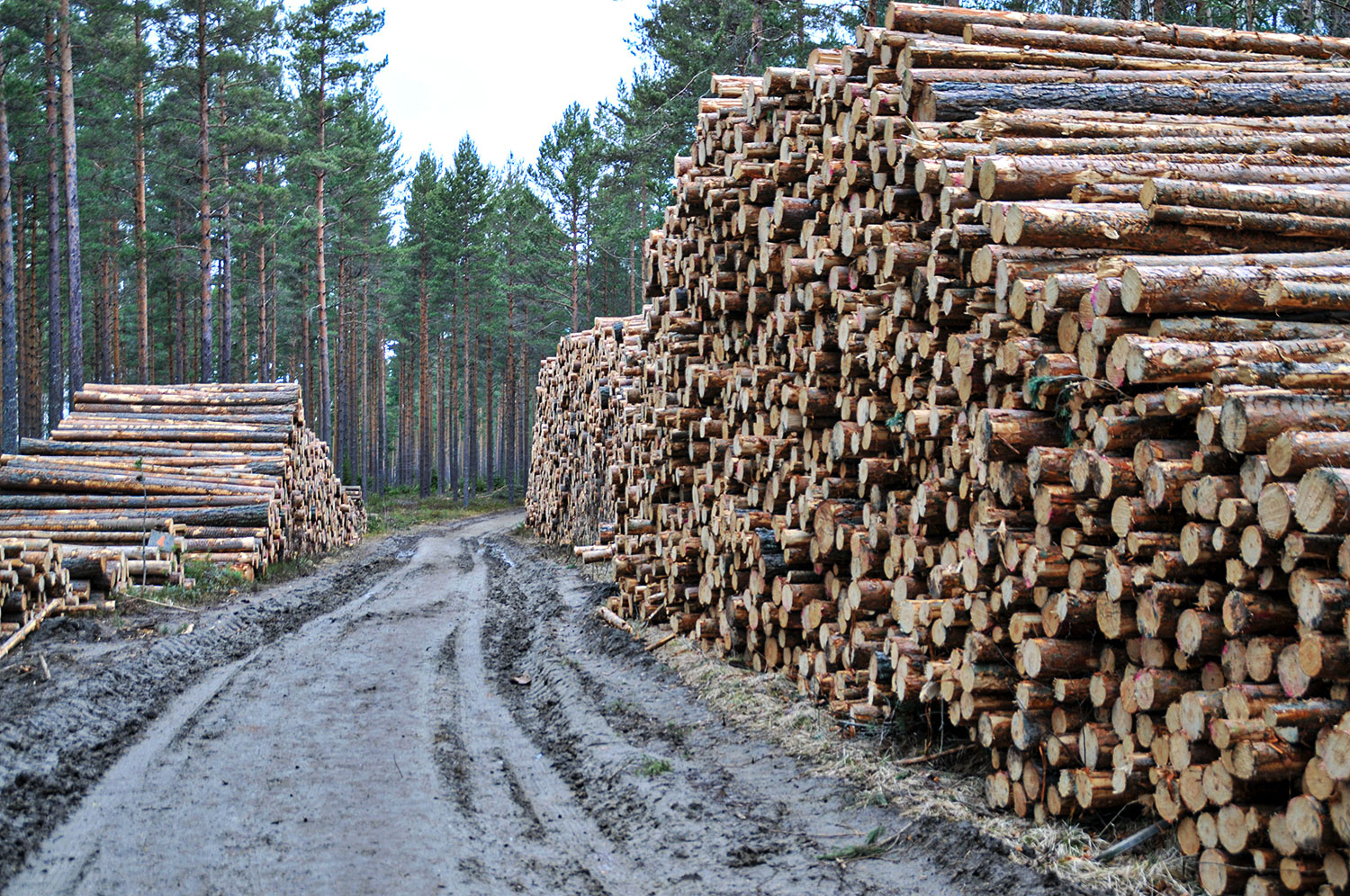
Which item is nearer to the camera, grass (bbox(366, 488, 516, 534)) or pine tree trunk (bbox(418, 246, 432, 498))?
grass (bbox(366, 488, 516, 534))

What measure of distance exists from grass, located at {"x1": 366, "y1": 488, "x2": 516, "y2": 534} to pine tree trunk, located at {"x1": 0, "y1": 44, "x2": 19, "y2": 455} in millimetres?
9922

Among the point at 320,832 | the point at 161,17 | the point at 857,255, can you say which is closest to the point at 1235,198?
the point at 857,255

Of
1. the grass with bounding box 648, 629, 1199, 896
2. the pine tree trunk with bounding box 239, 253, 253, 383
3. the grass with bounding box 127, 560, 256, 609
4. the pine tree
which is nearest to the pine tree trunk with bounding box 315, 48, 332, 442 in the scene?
the pine tree

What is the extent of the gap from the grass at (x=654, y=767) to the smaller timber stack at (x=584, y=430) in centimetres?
639

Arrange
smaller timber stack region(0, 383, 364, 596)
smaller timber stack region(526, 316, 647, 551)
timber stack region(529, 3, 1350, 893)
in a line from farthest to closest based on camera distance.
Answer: smaller timber stack region(526, 316, 647, 551)
smaller timber stack region(0, 383, 364, 596)
timber stack region(529, 3, 1350, 893)

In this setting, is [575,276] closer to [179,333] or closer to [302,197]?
[302,197]

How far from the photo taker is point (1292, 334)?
4.70 metres

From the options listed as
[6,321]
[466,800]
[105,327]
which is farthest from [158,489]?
[105,327]

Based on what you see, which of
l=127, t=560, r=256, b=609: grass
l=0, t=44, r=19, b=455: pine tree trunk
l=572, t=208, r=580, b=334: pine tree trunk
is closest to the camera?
l=127, t=560, r=256, b=609: grass

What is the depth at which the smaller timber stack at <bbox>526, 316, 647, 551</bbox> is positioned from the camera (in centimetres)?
1683

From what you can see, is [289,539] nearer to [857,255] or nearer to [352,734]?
[352,734]

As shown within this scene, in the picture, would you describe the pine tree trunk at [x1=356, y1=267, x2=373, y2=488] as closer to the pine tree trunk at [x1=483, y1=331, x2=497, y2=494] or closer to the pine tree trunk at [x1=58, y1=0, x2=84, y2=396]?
the pine tree trunk at [x1=483, y1=331, x2=497, y2=494]

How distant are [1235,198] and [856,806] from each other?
3.86 metres

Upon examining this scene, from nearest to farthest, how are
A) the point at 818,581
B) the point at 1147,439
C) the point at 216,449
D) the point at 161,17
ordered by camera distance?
the point at 1147,439
the point at 818,581
the point at 216,449
the point at 161,17
